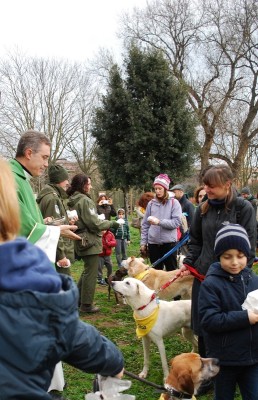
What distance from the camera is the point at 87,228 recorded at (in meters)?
5.87

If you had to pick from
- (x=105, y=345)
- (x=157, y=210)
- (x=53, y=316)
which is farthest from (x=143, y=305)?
(x=53, y=316)

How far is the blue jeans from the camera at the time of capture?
252cm

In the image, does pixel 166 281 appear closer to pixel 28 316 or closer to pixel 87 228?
pixel 87 228

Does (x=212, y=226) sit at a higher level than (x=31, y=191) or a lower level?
lower

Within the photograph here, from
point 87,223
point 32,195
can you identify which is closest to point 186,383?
point 32,195

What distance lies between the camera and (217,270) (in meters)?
2.63

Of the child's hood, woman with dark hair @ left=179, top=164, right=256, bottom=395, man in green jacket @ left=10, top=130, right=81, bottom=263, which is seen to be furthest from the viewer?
woman with dark hair @ left=179, top=164, right=256, bottom=395

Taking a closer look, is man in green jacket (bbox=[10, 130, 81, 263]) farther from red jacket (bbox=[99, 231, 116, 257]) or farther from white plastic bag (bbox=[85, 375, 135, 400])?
red jacket (bbox=[99, 231, 116, 257])

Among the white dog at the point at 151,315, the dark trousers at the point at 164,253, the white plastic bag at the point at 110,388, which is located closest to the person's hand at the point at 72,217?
the white dog at the point at 151,315

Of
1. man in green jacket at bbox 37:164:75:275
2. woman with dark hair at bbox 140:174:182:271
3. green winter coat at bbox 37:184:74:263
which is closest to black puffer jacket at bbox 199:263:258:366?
man in green jacket at bbox 37:164:75:275

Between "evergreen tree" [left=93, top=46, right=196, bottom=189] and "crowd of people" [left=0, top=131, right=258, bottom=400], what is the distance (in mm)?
8642

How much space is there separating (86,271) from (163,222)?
1415mm

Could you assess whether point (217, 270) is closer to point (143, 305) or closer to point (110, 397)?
point (110, 397)

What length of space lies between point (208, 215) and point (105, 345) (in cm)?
210
